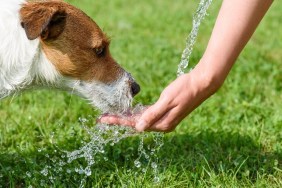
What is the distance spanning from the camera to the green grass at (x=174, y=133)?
411 centimetres

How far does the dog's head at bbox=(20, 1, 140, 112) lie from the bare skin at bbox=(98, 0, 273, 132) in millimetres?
777

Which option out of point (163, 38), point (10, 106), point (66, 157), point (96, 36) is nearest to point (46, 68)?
point (96, 36)

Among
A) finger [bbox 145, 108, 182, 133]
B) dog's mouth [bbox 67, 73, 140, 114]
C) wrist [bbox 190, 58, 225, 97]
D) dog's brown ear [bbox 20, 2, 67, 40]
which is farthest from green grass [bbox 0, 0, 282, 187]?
dog's brown ear [bbox 20, 2, 67, 40]

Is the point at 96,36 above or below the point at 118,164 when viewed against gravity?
above

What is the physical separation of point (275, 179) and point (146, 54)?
10.7 feet

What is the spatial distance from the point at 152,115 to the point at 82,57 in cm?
89

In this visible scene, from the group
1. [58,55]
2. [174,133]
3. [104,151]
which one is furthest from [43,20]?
[174,133]

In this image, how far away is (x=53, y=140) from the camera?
477cm

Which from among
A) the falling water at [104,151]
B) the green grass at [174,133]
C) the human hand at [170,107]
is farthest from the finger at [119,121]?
the green grass at [174,133]

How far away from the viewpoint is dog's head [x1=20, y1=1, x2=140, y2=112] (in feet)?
12.7

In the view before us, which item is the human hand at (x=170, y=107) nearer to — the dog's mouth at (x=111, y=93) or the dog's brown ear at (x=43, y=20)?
the dog's mouth at (x=111, y=93)

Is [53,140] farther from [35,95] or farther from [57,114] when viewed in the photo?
[35,95]

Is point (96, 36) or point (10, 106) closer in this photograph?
point (96, 36)

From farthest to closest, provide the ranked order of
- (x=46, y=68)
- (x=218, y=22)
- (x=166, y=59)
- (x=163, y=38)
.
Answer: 1. (x=163, y=38)
2. (x=166, y=59)
3. (x=46, y=68)
4. (x=218, y=22)
